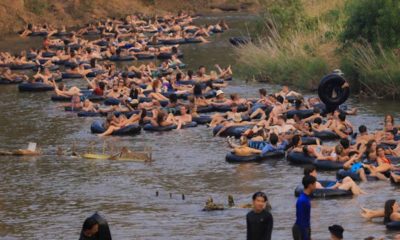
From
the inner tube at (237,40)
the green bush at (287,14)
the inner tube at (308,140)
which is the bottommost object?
the inner tube at (308,140)

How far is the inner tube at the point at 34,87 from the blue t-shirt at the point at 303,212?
29.9 m

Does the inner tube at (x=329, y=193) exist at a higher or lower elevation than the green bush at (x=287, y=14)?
lower

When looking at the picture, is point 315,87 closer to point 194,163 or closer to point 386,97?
point 386,97

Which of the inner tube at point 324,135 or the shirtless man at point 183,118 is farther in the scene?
the shirtless man at point 183,118

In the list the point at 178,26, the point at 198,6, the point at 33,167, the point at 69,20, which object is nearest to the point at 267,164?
the point at 33,167

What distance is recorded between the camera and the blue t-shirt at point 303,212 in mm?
16297

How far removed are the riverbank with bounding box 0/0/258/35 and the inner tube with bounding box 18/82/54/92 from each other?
21.1 metres

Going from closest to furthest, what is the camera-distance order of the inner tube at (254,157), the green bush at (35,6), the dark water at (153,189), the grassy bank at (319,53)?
the dark water at (153,189) < the inner tube at (254,157) < the grassy bank at (319,53) < the green bush at (35,6)

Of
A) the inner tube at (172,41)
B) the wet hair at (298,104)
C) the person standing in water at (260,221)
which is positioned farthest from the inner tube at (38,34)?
the person standing in water at (260,221)

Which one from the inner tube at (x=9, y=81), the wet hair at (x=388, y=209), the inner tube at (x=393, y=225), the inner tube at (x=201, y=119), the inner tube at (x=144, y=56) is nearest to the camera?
the inner tube at (x=393, y=225)

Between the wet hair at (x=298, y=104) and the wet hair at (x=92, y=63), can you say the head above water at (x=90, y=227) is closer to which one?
the wet hair at (x=298, y=104)

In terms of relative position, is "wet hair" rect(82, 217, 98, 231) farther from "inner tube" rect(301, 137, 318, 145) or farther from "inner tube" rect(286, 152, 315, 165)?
"inner tube" rect(301, 137, 318, 145)

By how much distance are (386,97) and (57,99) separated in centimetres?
1194

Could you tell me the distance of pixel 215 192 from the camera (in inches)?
1042
